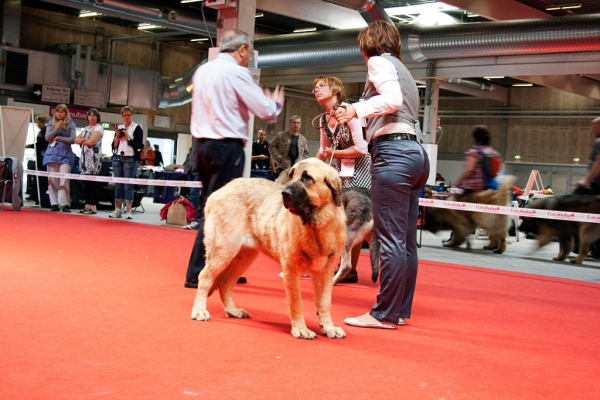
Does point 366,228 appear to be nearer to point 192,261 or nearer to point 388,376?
point 192,261

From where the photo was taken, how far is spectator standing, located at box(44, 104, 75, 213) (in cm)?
1018

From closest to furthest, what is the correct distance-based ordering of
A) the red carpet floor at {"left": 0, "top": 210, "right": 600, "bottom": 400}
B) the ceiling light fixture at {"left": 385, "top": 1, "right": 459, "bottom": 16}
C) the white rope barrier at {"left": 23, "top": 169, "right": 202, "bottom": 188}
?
the red carpet floor at {"left": 0, "top": 210, "right": 600, "bottom": 400}
the white rope barrier at {"left": 23, "top": 169, "right": 202, "bottom": 188}
the ceiling light fixture at {"left": 385, "top": 1, "right": 459, "bottom": 16}

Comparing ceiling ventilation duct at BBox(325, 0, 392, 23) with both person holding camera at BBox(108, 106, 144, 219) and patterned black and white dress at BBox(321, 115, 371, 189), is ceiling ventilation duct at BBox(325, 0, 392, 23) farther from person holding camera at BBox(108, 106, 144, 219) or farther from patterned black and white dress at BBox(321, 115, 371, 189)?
patterned black and white dress at BBox(321, 115, 371, 189)

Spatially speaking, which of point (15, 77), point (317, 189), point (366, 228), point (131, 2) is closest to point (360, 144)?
point (366, 228)

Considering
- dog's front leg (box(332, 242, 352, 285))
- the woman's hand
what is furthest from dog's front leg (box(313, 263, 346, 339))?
→ dog's front leg (box(332, 242, 352, 285))

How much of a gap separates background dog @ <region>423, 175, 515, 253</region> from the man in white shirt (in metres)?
4.94

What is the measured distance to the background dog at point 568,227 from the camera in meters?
7.66

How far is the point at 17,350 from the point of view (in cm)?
255

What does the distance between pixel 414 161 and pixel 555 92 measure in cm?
2553

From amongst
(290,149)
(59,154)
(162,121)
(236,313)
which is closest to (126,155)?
(59,154)

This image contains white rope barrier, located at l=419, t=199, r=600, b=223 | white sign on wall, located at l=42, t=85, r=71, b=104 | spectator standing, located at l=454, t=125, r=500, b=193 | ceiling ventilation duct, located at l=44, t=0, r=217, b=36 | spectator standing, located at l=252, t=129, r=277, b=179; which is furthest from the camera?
white sign on wall, located at l=42, t=85, r=71, b=104

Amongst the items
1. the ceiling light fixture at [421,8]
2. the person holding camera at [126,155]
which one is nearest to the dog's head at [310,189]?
the person holding camera at [126,155]

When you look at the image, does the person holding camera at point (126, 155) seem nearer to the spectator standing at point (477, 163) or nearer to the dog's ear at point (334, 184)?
the spectator standing at point (477, 163)

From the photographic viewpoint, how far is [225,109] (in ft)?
13.5
